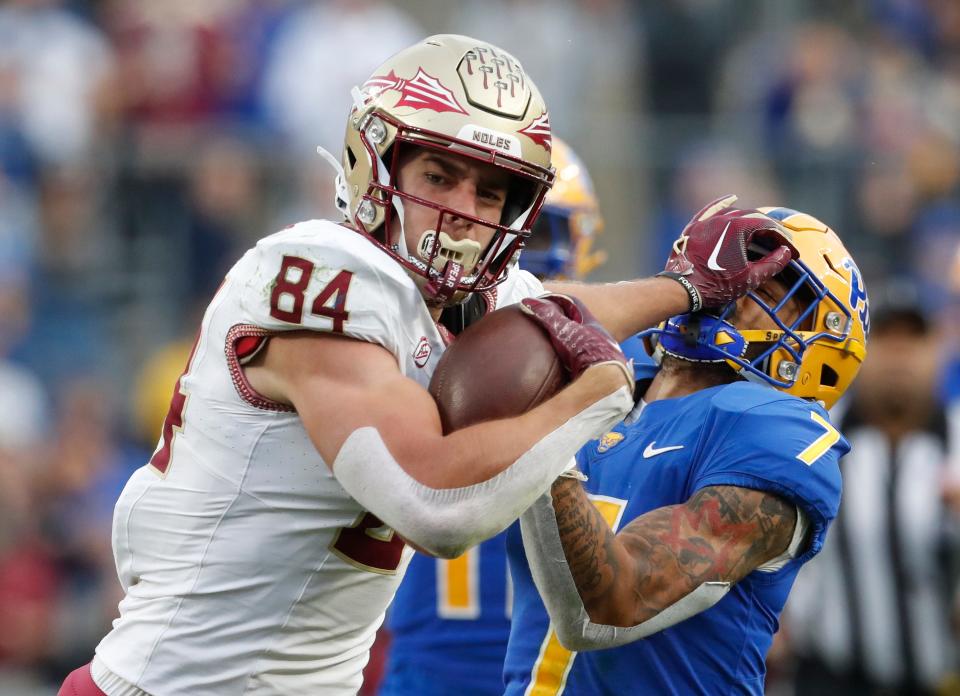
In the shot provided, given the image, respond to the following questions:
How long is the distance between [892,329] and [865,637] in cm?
126

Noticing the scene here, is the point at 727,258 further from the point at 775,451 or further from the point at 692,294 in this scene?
the point at 775,451

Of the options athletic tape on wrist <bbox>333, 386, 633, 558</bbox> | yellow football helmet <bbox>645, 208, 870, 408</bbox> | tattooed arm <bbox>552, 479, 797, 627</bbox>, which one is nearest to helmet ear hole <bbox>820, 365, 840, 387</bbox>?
yellow football helmet <bbox>645, 208, 870, 408</bbox>

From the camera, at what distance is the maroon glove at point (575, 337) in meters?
2.92

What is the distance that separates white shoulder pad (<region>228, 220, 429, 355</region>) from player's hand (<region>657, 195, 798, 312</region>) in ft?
2.64

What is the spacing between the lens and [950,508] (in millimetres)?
6098

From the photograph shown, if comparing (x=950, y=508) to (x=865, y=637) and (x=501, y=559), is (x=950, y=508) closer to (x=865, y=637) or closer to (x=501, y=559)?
(x=865, y=637)

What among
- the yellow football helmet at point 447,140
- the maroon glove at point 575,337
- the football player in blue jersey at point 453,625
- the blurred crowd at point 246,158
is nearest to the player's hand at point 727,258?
the yellow football helmet at point 447,140

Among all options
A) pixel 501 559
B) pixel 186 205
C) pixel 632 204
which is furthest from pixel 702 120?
pixel 501 559

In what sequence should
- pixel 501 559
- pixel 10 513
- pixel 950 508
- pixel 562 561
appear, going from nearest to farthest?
pixel 562 561 → pixel 501 559 → pixel 950 508 → pixel 10 513

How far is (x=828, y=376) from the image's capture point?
367 cm

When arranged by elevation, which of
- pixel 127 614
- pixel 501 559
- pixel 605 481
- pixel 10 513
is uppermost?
pixel 605 481

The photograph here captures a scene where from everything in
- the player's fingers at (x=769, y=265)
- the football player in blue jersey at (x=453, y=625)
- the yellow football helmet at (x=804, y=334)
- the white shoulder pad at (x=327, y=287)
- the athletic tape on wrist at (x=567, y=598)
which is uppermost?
the white shoulder pad at (x=327, y=287)

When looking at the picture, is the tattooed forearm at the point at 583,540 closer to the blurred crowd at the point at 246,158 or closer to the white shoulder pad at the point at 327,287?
the white shoulder pad at the point at 327,287

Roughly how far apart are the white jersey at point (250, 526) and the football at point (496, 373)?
14 centimetres
